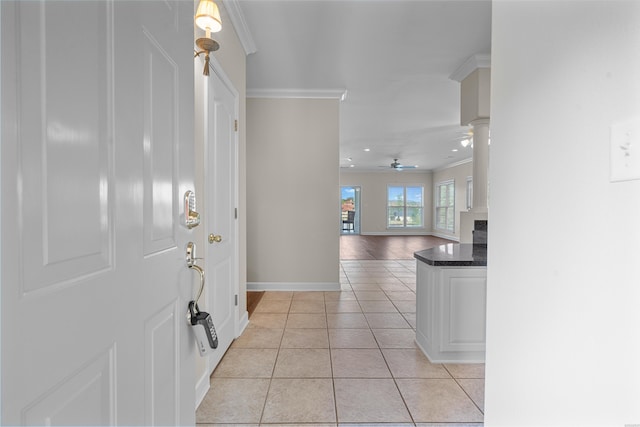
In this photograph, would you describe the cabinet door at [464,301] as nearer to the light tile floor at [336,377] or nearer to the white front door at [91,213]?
the light tile floor at [336,377]

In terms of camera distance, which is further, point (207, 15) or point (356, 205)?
point (356, 205)

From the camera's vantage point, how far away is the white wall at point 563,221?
627mm

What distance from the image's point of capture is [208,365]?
6.53ft

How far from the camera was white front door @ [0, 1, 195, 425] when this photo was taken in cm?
45

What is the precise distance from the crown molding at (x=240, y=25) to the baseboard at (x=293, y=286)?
109 inches

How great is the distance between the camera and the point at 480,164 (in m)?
3.66

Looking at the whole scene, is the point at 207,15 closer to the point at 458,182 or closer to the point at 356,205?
the point at 458,182

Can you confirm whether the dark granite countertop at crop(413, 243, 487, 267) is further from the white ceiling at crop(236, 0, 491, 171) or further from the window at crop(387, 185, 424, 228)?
the window at crop(387, 185, 424, 228)

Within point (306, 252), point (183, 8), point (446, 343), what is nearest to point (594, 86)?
point (183, 8)

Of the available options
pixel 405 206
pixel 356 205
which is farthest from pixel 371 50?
pixel 405 206

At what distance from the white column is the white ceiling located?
700 millimetres

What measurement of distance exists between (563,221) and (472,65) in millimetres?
2987

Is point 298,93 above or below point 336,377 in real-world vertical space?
above

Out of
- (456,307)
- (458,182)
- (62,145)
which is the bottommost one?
(456,307)
